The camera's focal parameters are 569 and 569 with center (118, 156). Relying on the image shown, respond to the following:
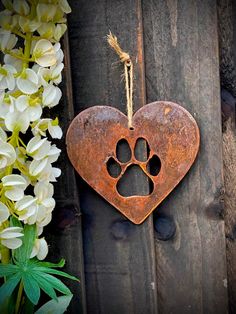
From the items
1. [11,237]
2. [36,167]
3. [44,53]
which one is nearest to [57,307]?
[11,237]

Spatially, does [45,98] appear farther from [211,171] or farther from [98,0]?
[211,171]

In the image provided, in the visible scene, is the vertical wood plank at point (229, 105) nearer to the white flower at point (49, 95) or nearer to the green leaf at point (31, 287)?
the white flower at point (49, 95)

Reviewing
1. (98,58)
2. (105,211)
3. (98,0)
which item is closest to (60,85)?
(98,58)

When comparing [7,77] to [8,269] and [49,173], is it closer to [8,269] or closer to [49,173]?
[49,173]

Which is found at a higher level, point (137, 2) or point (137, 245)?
point (137, 2)

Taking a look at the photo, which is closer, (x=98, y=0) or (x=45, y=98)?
(x=45, y=98)

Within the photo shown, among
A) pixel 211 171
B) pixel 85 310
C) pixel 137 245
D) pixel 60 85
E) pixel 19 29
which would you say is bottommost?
pixel 85 310
